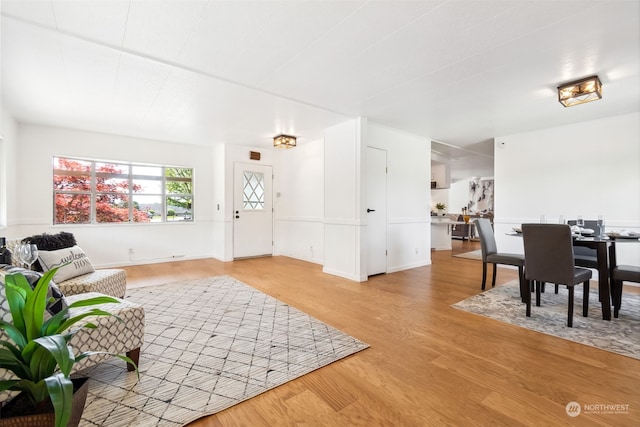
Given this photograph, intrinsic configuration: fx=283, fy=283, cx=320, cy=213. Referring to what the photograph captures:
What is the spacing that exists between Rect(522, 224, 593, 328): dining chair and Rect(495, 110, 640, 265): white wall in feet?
7.62

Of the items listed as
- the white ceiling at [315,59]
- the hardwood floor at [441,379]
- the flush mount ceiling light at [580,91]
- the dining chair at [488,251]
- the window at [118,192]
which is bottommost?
the hardwood floor at [441,379]

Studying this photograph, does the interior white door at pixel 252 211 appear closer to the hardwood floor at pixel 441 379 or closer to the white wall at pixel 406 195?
the white wall at pixel 406 195

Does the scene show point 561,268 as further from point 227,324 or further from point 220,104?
point 220,104

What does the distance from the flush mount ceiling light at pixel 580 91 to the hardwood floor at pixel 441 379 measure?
2.51m

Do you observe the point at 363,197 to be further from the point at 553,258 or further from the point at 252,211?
the point at 252,211

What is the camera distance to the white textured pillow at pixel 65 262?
251cm

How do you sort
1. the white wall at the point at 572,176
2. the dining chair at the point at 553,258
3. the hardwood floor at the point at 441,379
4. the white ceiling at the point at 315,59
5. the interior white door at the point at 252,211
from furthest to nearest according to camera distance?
the interior white door at the point at 252,211, the white wall at the point at 572,176, the dining chair at the point at 553,258, the white ceiling at the point at 315,59, the hardwood floor at the point at 441,379

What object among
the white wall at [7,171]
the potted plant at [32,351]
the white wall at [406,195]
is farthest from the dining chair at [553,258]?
the white wall at [7,171]

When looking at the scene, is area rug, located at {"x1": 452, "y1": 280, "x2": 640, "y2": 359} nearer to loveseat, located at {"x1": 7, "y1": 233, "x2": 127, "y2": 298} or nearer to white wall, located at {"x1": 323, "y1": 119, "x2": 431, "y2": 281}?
white wall, located at {"x1": 323, "y1": 119, "x2": 431, "y2": 281}

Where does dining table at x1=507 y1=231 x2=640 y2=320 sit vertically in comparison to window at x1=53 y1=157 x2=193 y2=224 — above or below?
below

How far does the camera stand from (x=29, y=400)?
0.99m

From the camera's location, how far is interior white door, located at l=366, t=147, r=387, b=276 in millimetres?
4500

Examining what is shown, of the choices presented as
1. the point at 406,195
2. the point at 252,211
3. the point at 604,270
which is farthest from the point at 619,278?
the point at 252,211

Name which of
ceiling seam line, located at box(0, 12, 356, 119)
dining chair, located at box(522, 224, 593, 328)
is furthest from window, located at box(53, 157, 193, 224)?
dining chair, located at box(522, 224, 593, 328)
